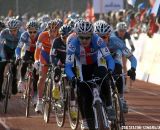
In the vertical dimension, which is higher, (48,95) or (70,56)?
(70,56)

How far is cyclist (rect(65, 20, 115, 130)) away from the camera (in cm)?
1100

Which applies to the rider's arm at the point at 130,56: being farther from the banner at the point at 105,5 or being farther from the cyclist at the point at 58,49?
the banner at the point at 105,5

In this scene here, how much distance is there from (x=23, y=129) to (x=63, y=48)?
1.70 metres

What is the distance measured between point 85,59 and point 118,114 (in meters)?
1.11

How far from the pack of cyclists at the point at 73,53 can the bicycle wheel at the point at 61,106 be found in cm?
25

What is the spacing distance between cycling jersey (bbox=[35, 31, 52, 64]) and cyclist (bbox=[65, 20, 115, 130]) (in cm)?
306

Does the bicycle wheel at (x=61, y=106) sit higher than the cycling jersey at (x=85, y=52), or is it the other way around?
the cycling jersey at (x=85, y=52)

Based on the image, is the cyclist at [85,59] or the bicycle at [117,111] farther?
the cyclist at [85,59]

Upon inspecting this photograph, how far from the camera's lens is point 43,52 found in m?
14.7

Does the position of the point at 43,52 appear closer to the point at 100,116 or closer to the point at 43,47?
the point at 43,47

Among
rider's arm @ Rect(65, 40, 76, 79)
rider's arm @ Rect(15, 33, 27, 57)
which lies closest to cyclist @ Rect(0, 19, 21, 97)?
rider's arm @ Rect(15, 33, 27, 57)

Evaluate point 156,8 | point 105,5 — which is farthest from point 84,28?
point 105,5

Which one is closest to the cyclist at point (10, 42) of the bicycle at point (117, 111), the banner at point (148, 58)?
the bicycle at point (117, 111)

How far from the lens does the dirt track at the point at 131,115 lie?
13.1m
